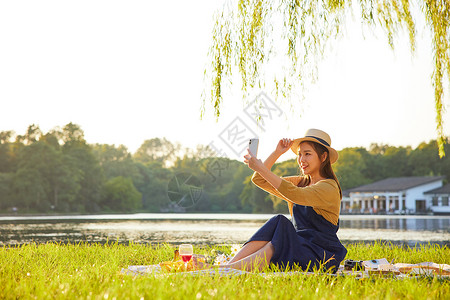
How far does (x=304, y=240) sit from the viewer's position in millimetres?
3830

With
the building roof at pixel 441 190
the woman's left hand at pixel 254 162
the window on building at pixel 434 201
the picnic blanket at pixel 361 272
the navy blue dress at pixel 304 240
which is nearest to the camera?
the picnic blanket at pixel 361 272

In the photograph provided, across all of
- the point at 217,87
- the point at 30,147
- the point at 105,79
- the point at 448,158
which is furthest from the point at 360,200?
the point at 217,87

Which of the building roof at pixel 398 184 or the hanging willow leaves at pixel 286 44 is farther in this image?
the building roof at pixel 398 184

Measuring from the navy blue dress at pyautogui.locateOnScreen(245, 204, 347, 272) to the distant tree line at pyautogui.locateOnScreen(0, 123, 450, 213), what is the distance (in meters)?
42.1

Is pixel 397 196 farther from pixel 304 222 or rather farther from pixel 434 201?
pixel 304 222

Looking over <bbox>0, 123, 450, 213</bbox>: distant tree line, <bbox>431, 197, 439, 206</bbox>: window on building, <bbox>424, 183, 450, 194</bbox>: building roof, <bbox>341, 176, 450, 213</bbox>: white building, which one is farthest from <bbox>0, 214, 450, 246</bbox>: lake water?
<bbox>0, 123, 450, 213</bbox>: distant tree line

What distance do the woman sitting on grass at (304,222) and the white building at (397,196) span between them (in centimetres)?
4216

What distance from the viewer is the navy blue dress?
378 centimetres

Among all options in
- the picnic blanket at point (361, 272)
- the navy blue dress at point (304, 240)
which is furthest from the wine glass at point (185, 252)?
the navy blue dress at point (304, 240)

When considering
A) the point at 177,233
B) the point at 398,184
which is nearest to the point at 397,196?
the point at 398,184

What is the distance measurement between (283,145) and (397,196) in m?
44.9

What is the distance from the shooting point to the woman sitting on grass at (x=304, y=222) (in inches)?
146

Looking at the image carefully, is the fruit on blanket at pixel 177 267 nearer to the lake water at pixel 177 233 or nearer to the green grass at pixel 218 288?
the green grass at pixel 218 288

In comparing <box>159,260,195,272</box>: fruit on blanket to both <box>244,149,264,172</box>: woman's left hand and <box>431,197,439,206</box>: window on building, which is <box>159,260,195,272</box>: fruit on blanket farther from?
<box>431,197,439,206</box>: window on building
